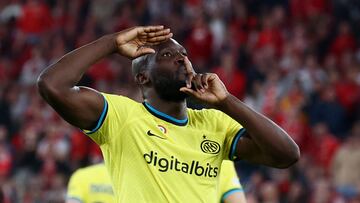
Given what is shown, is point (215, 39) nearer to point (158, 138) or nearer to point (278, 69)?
point (278, 69)

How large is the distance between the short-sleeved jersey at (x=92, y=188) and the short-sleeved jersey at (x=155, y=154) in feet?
9.98

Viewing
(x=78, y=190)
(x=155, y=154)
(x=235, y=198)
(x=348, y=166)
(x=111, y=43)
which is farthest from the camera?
(x=348, y=166)

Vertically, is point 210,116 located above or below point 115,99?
below

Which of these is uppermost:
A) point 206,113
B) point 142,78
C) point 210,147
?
point 142,78

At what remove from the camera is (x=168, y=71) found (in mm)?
5281

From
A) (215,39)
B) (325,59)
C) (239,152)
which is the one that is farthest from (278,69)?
(239,152)

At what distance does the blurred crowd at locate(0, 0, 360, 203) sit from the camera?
44.5 ft

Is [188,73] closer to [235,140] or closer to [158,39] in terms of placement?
[158,39]

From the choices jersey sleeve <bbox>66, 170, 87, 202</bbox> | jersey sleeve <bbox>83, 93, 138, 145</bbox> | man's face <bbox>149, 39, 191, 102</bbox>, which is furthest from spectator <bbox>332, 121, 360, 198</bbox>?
jersey sleeve <bbox>83, 93, 138, 145</bbox>

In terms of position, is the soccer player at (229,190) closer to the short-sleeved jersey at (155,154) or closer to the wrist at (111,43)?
the short-sleeved jersey at (155,154)

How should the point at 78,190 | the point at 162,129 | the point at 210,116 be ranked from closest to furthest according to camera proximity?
1. the point at 162,129
2. the point at 210,116
3. the point at 78,190

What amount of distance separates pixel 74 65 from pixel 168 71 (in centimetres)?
56

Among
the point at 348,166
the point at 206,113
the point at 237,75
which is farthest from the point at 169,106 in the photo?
the point at 237,75

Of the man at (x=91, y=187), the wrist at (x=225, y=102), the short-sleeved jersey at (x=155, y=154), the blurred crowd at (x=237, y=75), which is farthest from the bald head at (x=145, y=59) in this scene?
the blurred crowd at (x=237, y=75)
